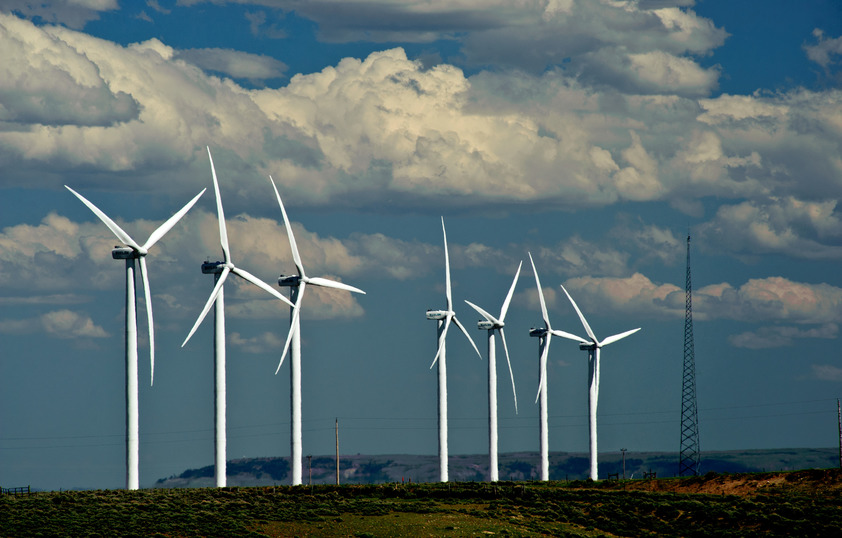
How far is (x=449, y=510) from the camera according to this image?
11288cm

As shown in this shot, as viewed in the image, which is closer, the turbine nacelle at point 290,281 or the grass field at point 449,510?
the grass field at point 449,510

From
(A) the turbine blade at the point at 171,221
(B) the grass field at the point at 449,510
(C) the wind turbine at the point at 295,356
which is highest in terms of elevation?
(A) the turbine blade at the point at 171,221

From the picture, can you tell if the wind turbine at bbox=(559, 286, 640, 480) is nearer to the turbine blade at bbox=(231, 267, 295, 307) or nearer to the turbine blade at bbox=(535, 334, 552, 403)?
the turbine blade at bbox=(535, 334, 552, 403)

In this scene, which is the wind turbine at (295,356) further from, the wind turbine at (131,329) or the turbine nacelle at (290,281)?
the wind turbine at (131,329)

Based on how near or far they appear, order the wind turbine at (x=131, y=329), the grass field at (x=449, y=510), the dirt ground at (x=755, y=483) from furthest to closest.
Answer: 1. the dirt ground at (x=755, y=483)
2. the wind turbine at (x=131, y=329)
3. the grass field at (x=449, y=510)

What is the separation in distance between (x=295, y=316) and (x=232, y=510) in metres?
25.3

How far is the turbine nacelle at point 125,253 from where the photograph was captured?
4350 inches

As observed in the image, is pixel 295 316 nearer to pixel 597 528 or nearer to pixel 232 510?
pixel 232 510

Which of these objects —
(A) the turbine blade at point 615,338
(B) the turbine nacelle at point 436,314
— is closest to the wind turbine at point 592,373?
(A) the turbine blade at point 615,338

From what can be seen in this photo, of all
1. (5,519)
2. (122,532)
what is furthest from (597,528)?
(5,519)

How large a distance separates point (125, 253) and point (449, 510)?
131ft

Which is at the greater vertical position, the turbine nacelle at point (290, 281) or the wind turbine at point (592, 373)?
the turbine nacelle at point (290, 281)

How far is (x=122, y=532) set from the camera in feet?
306

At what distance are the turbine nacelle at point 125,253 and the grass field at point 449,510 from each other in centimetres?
2290
